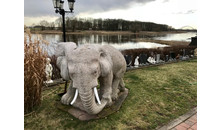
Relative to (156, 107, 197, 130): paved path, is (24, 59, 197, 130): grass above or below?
above

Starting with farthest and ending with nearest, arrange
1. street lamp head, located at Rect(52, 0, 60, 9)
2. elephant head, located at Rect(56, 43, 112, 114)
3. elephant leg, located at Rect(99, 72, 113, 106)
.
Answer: street lamp head, located at Rect(52, 0, 60, 9) → elephant leg, located at Rect(99, 72, 113, 106) → elephant head, located at Rect(56, 43, 112, 114)

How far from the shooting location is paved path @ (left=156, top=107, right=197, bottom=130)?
290 centimetres

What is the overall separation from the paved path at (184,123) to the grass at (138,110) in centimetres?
13

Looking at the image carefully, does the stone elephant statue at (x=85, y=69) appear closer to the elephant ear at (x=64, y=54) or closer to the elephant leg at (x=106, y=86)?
the elephant ear at (x=64, y=54)

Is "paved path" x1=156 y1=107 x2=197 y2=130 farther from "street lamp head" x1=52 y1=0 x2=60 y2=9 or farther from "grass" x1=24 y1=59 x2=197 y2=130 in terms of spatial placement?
"street lamp head" x1=52 y1=0 x2=60 y2=9

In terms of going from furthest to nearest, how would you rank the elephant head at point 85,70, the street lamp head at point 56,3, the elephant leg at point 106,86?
1. the street lamp head at point 56,3
2. the elephant leg at point 106,86
3. the elephant head at point 85,70

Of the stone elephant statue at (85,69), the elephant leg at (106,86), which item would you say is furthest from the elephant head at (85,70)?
the elephant leg at (106,86)

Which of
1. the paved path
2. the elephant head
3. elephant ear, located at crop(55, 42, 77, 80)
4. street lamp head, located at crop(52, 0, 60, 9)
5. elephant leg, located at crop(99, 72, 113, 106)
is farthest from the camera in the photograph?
street lamp head, located at crop(52, 0, 60, 9)

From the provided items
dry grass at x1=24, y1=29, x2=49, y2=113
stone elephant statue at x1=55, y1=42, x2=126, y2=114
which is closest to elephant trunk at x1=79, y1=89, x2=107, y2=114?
stone elephant statue at x1=55, y1=42, x2=126, y2=114

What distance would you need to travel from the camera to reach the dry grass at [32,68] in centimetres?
312

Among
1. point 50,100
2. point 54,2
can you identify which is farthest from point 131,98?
point 54,2

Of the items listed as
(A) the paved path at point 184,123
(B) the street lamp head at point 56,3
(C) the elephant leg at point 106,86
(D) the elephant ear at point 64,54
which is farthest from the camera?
(B) the street lamp head at point 56,3

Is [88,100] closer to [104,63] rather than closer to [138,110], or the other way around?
[104,63]

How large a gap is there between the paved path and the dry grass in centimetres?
297
